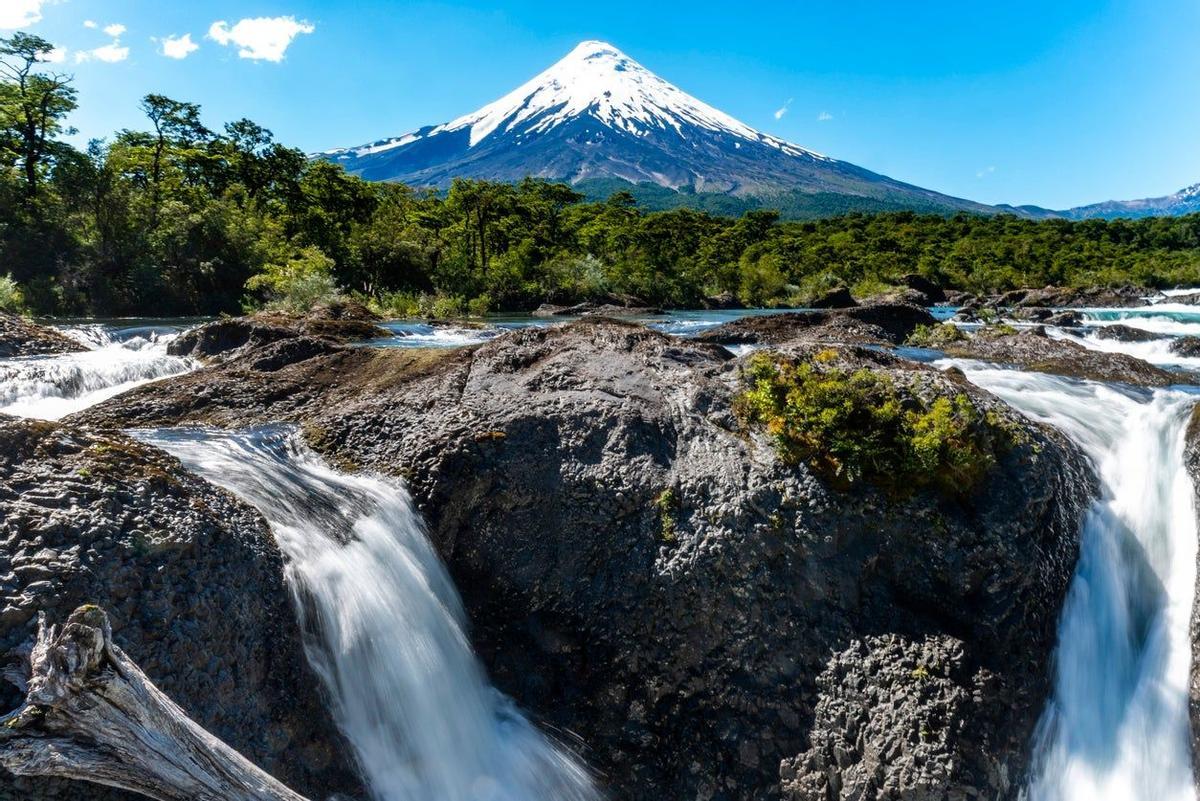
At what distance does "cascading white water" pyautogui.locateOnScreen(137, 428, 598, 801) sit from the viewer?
442 centimetres

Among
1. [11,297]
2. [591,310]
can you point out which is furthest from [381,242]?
[11,297]

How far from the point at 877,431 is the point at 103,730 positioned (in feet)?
18.1

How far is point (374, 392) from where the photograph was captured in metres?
7.16

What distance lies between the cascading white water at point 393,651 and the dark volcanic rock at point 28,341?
27.1 feet

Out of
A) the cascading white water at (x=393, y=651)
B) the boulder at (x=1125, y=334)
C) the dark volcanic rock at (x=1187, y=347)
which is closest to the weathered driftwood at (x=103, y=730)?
the cascading white water at (x=393, y=651)

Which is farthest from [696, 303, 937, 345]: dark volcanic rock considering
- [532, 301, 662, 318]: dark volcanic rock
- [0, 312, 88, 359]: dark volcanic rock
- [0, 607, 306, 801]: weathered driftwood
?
[532, 301, 662, 318]: dark volcanic rock

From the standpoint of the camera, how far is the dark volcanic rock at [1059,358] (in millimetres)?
11055

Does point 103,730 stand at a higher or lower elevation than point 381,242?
lower

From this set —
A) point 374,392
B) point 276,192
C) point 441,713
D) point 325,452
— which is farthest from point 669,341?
point 276,192

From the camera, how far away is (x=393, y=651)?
478cm

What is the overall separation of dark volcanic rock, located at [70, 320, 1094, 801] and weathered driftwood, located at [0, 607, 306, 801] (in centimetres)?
283

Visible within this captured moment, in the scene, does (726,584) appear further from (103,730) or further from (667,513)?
(103,730)

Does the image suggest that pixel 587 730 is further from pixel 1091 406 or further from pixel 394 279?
pixel 394 279

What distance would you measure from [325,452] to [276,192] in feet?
172
